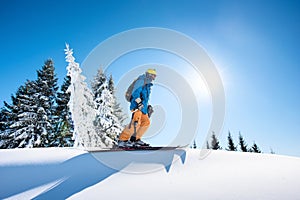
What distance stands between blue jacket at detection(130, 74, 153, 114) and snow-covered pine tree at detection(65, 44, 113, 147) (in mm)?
8169

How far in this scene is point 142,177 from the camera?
9.41 feet

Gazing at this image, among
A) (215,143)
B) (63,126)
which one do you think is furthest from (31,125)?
(215,143)

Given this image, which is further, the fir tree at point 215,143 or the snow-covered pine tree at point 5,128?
the fir tree at point 215,143

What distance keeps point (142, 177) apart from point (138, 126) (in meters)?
2.85

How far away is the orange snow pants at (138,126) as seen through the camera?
221 inches

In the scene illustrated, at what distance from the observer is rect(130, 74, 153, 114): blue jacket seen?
222 inches

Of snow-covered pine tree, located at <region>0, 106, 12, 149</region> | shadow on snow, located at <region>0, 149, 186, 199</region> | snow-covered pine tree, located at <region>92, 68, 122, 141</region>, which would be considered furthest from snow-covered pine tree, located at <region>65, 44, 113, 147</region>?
shadow on snow, located at <region>0, 149, 186, 199</region>

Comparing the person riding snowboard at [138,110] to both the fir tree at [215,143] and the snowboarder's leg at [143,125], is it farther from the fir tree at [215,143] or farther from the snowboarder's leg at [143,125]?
the fir tree at [215,143]

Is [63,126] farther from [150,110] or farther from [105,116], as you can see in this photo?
[150,110]

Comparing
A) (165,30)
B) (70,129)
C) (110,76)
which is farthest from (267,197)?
(110,76)

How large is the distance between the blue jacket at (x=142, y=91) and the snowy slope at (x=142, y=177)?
197 cm

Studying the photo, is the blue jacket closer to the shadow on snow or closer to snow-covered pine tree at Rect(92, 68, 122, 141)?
the shadow on snow

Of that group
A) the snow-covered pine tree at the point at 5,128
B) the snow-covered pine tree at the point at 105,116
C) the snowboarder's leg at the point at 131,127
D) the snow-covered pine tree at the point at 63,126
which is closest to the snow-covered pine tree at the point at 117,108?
the snow-covered pine tree at the point at 105,116

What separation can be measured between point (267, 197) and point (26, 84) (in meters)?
21.2
